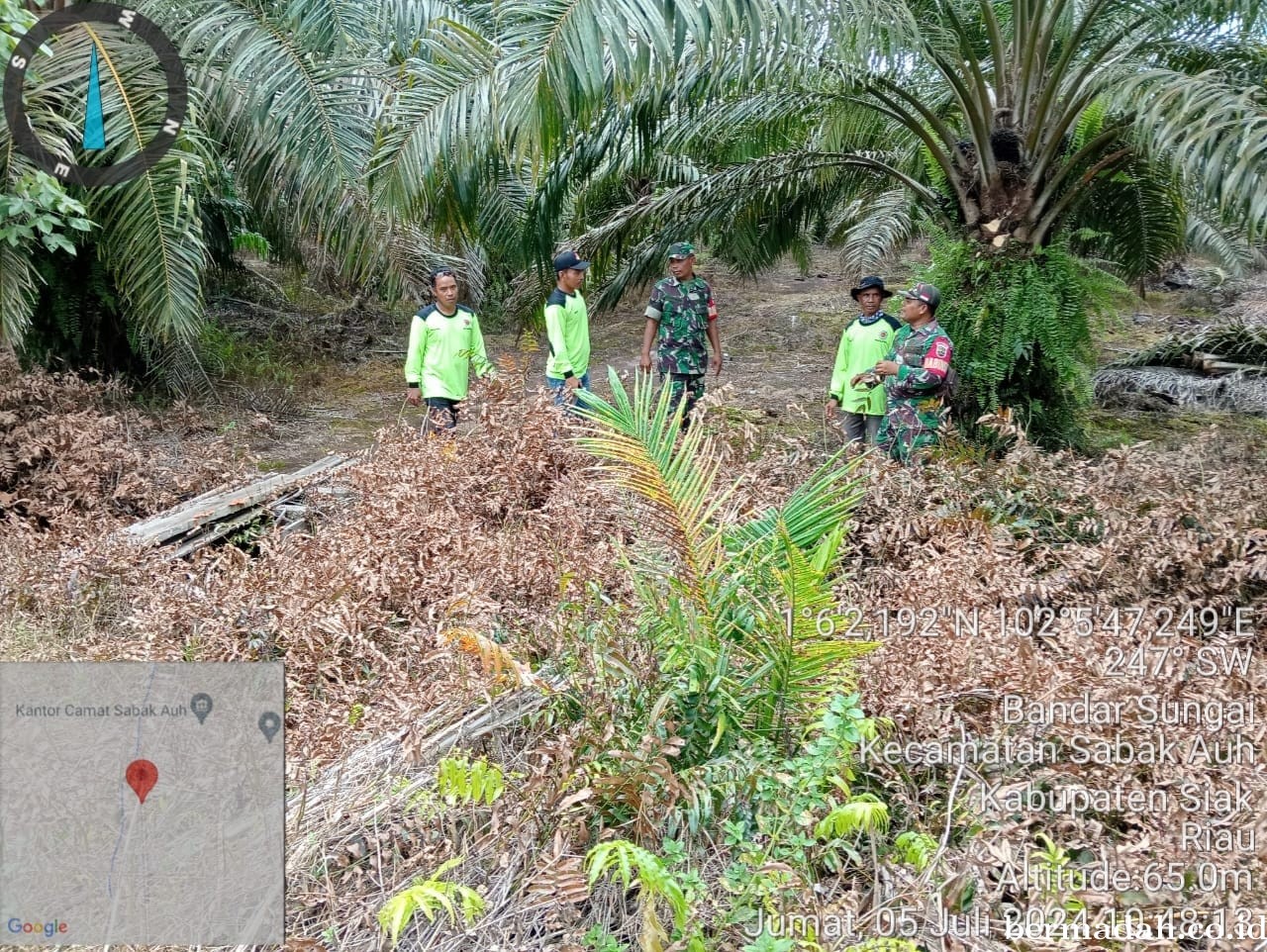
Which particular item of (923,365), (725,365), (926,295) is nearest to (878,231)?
(725,365)

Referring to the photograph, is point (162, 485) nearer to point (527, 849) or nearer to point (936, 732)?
point (527, 849)

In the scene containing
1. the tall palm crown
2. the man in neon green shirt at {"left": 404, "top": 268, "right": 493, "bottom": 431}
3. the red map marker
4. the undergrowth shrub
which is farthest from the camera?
the man in neon green shirt at {"left": 404, "top": 268, "right": 493, "bottom": 431}

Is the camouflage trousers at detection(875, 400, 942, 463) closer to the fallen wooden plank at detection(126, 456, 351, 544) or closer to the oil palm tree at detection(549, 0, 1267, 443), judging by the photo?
the oil palm tree at detection(549, 0, 1267, 443)

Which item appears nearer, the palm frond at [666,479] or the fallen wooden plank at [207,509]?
the palm frond at [666,479]

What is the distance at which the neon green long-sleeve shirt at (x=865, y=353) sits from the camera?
7234 mm

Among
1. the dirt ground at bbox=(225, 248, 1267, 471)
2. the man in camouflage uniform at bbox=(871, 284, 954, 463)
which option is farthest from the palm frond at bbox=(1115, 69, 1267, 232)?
the dirt ground at bbox=(225, 248, 1267, 471)

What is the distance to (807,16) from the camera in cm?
587

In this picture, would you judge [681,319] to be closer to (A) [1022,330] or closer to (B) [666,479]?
(A) [1022,330]

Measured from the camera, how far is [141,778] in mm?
2920

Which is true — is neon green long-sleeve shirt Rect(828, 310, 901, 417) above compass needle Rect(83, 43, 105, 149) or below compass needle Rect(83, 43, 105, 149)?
below

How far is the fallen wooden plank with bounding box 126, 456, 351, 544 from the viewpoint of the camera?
598cm

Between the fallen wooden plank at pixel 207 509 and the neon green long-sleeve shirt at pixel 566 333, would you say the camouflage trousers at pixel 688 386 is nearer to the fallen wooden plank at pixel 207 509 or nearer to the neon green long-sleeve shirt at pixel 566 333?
the neon green long-sleeve shirt at pixel 566 333
